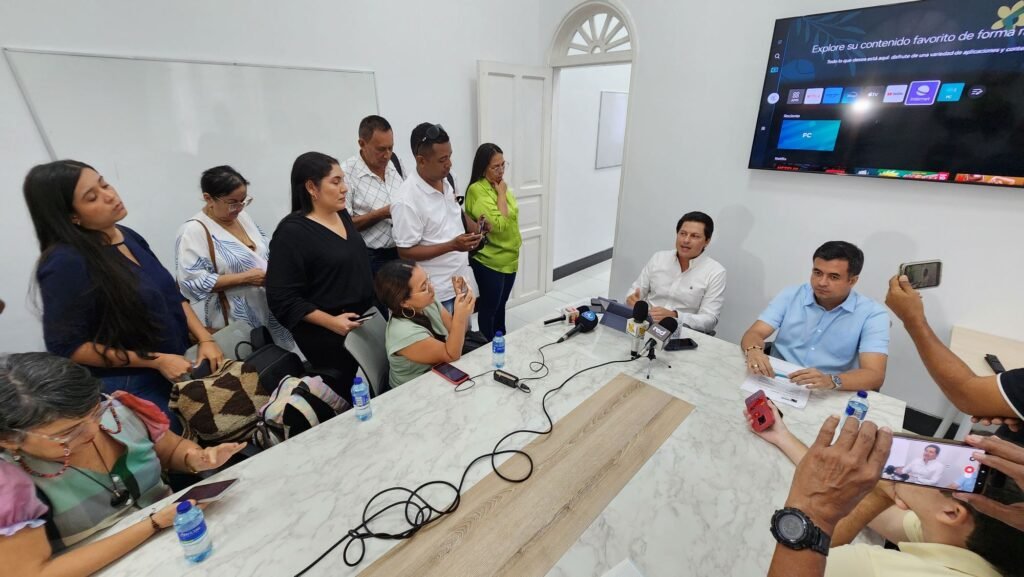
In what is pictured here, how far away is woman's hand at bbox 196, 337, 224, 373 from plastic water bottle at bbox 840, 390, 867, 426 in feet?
7.69

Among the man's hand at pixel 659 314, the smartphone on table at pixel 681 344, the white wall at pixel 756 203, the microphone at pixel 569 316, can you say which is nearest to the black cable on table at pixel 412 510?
the microphone at pixel 569 316

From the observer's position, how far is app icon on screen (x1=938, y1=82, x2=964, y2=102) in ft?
6.69

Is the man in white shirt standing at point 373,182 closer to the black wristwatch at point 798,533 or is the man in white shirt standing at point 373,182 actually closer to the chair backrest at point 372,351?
the chair backrest at point 372,351

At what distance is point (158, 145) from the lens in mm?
2213

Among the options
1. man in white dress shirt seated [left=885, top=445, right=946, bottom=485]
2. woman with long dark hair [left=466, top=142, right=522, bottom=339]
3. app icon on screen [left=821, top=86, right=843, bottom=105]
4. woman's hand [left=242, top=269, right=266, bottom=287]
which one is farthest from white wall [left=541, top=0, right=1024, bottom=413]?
woman's hand [left=242, top=269, right=266, bottom=287]

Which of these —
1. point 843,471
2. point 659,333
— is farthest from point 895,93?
point 843,471

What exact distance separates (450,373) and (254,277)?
1.20 meters

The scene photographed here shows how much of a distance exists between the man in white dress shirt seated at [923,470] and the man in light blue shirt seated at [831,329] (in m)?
0.64

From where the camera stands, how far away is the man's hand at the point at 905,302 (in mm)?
1425

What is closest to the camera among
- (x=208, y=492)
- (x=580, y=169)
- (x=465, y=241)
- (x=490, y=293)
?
(x=208, y=492)

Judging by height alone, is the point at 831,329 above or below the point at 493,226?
below

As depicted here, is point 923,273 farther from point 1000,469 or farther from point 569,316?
point 569,316

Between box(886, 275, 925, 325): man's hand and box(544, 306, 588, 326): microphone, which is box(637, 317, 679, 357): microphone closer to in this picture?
box(544, 306, 588, 326): microphone

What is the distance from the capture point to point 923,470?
88 cm
